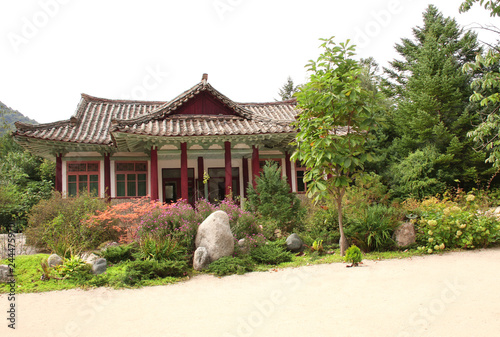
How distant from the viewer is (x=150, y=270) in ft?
20.0

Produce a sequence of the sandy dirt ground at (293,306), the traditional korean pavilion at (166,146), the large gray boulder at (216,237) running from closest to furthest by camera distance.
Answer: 1. the sandy dirt ground at (293,306)
2. the large gray boulder at (216,237)
3. the traditional korean pavilion at (166,146)

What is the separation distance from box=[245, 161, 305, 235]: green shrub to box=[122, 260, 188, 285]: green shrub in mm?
3096

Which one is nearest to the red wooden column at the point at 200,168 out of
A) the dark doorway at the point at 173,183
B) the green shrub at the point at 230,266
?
the dark doorway at the point at 173,183

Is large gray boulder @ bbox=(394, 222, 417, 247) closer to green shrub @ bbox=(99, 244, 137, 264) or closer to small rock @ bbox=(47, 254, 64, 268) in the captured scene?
green shrub @ bbox=(99, 244, 137, 264)

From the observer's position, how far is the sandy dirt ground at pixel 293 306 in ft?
12.2

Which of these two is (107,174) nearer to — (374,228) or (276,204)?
(276,204)

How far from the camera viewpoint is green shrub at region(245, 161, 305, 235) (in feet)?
30.0

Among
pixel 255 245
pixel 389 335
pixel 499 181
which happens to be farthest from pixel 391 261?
pixel 499 181

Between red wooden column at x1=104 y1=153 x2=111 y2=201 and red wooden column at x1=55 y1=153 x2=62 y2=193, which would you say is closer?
red wooden column at x1=55 y1=153 x2=62 y2=193

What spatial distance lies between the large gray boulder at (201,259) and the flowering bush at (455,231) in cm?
481

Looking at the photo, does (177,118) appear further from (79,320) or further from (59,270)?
(79,320)

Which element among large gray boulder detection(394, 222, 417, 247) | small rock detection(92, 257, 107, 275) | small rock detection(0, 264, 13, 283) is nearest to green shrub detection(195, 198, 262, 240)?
small rock detection(92, 257, 107, 275)

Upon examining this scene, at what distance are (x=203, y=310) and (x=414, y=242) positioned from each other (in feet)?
18.4

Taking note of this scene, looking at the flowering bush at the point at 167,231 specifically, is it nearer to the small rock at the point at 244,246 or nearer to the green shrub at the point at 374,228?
the small rock at the point at 244,246
